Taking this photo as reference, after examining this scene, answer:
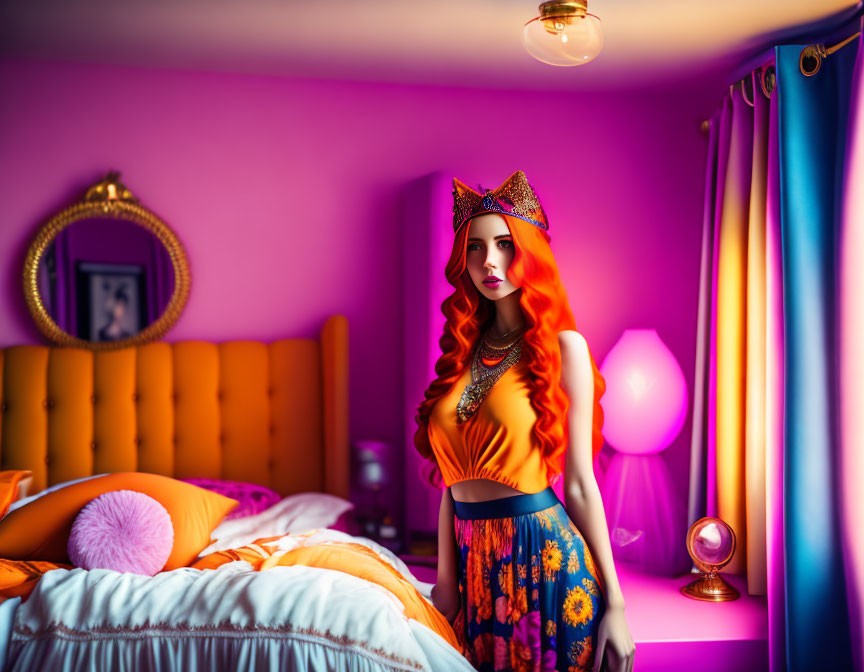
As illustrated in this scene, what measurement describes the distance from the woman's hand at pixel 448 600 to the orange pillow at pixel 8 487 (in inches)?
62.5

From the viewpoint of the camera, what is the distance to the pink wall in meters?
3.18

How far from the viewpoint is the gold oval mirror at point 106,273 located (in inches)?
123

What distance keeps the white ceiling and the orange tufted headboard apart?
3.81ft

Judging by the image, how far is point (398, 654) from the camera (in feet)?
5.39

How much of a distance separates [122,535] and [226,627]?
64 centimetres

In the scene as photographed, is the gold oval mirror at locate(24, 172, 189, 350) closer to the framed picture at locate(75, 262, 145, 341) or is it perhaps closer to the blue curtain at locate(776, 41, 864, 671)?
the framed picture at locate(75, 262, 145, 341)

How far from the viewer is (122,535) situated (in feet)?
7.18

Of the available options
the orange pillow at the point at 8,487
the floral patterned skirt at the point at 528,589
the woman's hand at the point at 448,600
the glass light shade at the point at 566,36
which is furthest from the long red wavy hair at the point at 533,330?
the orange pillow at the point at 8,487

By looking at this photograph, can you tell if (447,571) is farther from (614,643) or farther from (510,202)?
(510,202)

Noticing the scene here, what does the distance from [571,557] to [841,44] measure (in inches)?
77.6

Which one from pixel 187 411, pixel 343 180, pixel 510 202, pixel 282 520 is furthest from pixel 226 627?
pixel 343 180

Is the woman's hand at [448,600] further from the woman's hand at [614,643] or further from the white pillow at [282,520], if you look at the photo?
the white pillow at [282,520]

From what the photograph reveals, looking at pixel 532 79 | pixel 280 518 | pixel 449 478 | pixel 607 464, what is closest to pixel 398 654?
pixel 449 478

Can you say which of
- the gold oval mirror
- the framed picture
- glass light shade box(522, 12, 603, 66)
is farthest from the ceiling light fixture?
the framed picture
